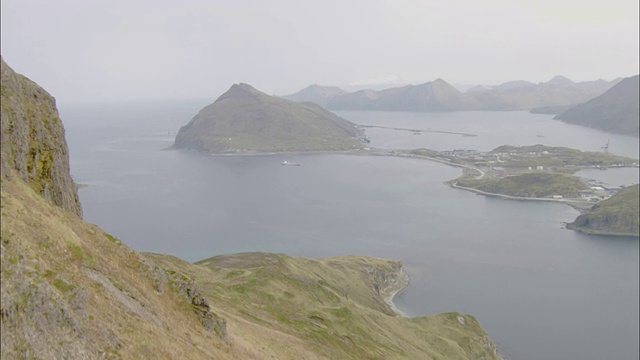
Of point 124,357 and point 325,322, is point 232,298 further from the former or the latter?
point 124,357

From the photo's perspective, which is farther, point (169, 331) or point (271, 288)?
point (271, 288)

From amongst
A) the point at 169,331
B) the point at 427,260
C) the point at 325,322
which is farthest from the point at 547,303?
the point at 169,331

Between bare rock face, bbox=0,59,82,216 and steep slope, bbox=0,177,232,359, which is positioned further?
bare rock face, bbox=0,59,82,216

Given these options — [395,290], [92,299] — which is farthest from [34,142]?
[395,290]

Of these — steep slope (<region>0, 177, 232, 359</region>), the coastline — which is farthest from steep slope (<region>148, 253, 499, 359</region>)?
steep slope (<region>0, 177, 232, 359</region>)

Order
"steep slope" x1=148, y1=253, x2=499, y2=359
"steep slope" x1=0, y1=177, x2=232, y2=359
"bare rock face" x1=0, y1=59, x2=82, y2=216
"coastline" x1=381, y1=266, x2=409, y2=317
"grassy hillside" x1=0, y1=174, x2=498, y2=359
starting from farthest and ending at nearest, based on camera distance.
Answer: "coastline" x1=381, y1=266, x2=409, y2=317
"steep slope" x1=148, y1=253, x2=499, y2=359
"bare rock face" x1=0, y1=59, x2=82, y2=216
"grassy hillside" x1=0, y1=174, x2=498, y2=359
"steep slope" x1=0, y1=177, x2=232, y2=359

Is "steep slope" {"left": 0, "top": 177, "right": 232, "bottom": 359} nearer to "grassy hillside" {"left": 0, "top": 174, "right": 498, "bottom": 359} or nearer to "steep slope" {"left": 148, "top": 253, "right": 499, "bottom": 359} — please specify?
"grassy hillside" {"left": 0, "top": 174, "right": 498, "bottom": 359}
